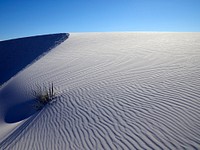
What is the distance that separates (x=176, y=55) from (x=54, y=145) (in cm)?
612

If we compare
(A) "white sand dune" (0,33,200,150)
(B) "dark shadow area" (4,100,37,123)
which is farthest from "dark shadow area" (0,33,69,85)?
(A) "white sand dune" (0,33,200,150)

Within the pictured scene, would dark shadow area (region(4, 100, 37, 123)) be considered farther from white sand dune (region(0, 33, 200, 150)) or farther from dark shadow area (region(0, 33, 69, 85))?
dark shadow area (region(0, 33, 69, 85))

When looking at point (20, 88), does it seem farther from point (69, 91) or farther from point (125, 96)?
point (125, 96)

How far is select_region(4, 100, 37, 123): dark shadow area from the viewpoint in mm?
8028

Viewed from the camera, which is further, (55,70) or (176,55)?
(55,70)

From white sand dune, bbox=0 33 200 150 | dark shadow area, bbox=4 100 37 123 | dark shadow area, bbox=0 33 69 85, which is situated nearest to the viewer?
white sand dune, bbox=0 33 200 150

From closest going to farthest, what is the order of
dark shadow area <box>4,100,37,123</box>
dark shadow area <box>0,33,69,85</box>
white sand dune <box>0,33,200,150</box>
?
white sand dune <box>0,33,200,150</box> → dark shadow area <box>4,100,37,123</box> → dark shadow area <box>0,33,69,85</box>

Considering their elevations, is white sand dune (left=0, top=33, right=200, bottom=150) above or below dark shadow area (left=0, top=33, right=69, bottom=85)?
above

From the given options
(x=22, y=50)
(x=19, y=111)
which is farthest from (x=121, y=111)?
(x=22, y=50)

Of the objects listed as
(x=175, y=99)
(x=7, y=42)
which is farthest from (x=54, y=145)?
(x=7, y=42)

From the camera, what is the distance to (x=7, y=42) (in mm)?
29828

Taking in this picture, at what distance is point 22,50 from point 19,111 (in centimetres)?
1925

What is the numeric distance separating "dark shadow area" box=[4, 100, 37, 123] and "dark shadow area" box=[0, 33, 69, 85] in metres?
13.6

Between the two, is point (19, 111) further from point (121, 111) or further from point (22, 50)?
point (22, 50)
